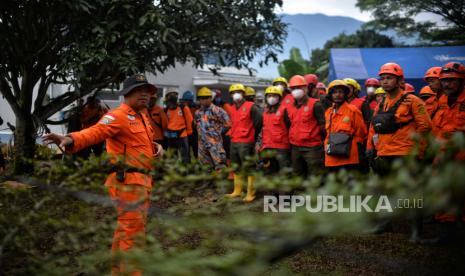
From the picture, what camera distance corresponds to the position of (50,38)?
24.0ft

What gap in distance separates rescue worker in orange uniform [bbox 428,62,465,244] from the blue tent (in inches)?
331

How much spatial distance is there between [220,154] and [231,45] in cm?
207

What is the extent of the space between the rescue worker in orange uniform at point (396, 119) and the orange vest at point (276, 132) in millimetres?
2176

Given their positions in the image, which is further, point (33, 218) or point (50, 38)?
point (50, 38)

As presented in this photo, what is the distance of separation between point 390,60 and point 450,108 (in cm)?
1063

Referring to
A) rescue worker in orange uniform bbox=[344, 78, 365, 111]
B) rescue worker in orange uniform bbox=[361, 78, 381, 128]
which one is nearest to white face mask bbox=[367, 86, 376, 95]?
rescue worker in orange uniform bbox=[361, 78, 381, 128]

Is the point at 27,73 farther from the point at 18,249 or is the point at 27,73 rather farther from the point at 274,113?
the point at 18,249

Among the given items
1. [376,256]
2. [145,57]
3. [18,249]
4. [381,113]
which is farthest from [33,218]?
[145,57]

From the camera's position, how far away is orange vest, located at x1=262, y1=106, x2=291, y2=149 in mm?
7219

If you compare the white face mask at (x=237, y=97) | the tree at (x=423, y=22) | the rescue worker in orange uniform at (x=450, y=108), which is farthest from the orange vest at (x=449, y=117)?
the tree at (x=423, y=22)

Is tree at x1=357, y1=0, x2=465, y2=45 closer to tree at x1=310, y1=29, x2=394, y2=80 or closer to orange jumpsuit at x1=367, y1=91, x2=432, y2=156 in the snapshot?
tree at x1=310, y1=29, x2=394, y2=80

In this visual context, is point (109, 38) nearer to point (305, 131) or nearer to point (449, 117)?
point (305, 131)

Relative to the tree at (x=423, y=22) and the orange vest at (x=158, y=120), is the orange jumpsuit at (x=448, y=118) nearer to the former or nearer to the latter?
the orange vest at (x=158, y=120)

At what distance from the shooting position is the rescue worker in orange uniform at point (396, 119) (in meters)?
4.89
